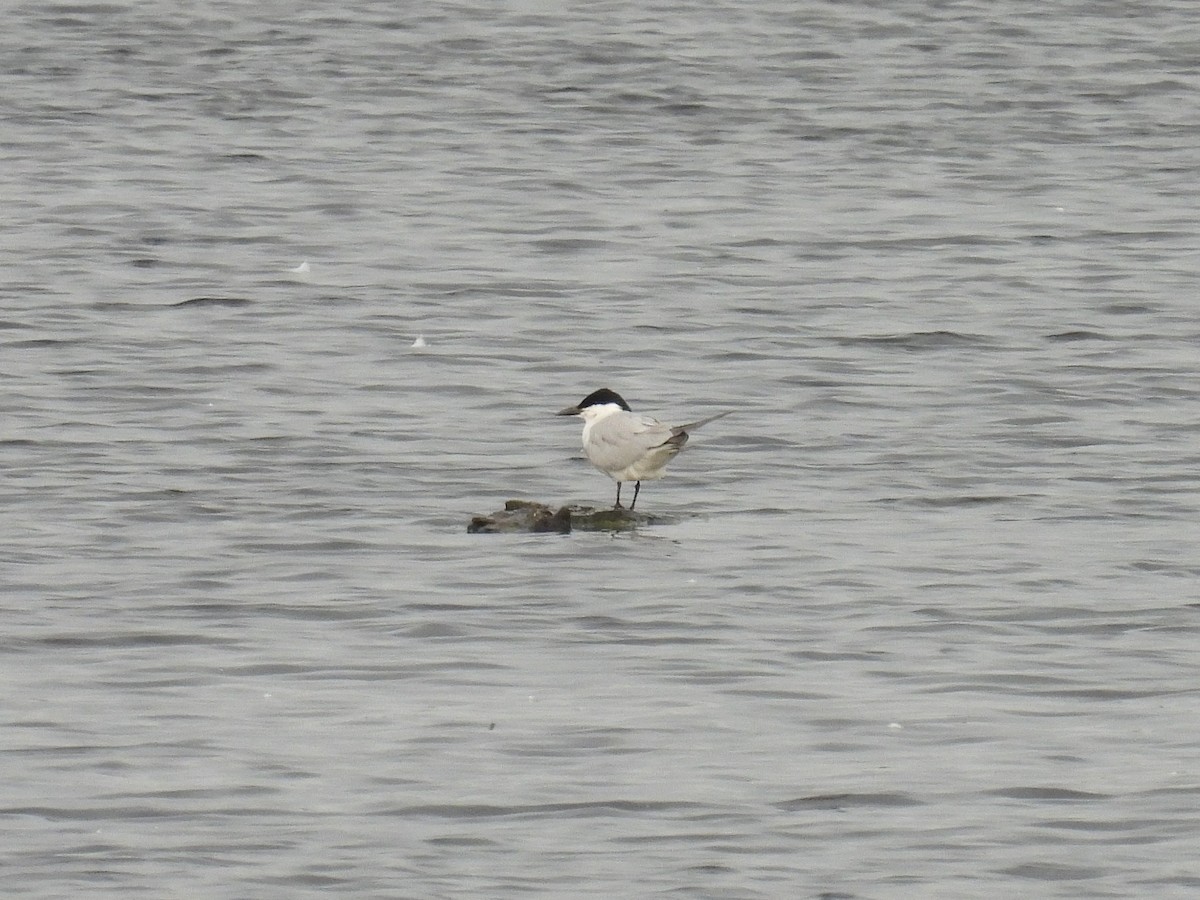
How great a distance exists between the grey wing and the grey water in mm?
391

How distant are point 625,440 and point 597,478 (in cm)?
147

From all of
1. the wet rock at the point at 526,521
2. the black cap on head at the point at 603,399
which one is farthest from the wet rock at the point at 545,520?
the black cap on head at the point at 603,399

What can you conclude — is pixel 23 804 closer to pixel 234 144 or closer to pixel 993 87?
pixel 234 144

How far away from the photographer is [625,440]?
44.7 feet

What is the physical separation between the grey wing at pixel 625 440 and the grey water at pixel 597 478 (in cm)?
39

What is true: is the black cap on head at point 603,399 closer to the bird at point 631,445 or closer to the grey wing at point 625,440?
the bird at point 631,445

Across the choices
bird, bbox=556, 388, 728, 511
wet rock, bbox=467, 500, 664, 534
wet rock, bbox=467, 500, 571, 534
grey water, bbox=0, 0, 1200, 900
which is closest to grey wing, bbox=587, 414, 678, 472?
bird, bbox=556, 388, 728, 511

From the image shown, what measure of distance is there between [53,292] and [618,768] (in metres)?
12.1

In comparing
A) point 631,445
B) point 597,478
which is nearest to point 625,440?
point 631,445

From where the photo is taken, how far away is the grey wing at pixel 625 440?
13562 mm

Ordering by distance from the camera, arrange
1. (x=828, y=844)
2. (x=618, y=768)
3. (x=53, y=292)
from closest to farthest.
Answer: (x=828, y=844) < (x=618, y=768) < (x=53, y=292)

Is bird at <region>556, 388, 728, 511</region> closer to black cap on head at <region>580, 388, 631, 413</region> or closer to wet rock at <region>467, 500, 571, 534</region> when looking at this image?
black cap on head at <region>580, 388, 631, 413</region>

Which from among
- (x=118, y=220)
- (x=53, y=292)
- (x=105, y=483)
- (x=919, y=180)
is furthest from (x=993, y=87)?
(x=105, y=483)

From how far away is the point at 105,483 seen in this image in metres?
14.3
